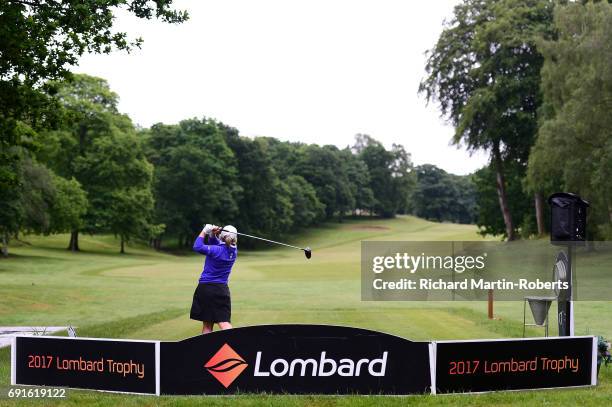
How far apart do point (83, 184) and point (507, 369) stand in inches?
2640

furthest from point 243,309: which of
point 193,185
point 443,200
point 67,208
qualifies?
point 443,200

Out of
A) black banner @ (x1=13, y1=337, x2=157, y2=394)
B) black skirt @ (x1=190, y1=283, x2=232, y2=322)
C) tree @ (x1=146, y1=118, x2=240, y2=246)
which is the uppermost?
tree @ (x1=146, y1=118, x2=240, y2=246)

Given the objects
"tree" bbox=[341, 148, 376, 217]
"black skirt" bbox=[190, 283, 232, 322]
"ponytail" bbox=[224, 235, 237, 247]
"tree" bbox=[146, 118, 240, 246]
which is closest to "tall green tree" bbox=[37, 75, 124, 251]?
"tree" bbox=[146, 118, 240, 246]

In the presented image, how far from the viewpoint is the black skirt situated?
11602 mm

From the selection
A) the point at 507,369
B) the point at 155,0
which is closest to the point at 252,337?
the point at 507,369

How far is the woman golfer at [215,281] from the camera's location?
11531 mm

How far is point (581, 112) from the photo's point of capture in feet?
123

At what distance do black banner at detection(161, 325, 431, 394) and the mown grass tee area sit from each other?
202 mm

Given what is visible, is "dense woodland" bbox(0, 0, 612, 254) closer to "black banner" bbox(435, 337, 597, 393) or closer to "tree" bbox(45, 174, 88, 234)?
"tree" bbox(45, 174, 88, 234)

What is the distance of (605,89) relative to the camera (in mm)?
36906

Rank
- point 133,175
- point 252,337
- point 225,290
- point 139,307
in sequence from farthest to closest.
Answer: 1. point 133,175
2. point 139,307
3. point 225,290
4. point 252,337

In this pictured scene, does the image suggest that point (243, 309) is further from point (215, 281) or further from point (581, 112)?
point (581, 112)

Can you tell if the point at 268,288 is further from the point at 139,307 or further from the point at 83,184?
the point at 83,184

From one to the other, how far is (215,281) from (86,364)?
2.95m
